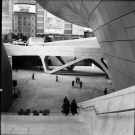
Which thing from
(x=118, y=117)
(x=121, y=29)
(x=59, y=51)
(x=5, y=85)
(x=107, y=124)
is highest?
(x=121, y=29)

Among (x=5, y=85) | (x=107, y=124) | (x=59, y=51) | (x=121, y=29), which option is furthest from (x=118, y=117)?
(x=59, y=51)

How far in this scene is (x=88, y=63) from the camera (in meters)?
51.5

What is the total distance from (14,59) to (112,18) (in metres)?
39.9

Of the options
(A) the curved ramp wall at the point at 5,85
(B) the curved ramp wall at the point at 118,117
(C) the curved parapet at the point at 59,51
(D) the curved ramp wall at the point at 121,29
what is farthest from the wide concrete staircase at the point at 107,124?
(C) the curved parapet at the point at 59,51

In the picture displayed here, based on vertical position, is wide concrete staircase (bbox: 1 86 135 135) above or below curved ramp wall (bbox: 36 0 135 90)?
below

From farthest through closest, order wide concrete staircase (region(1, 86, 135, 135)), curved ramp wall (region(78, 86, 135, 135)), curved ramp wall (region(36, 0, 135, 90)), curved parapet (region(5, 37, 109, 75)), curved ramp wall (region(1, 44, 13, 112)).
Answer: curved parapet (region(5, 37, 109, 75)) → curved ramp wall (region(1, 44, 13, 112)) → curved ramp wall (region(36, 0, 135, 90)) → wide concrete staircase (region(1, 86, 135, 135)) → curved ramp wall (region(78, 86, 135, 135))

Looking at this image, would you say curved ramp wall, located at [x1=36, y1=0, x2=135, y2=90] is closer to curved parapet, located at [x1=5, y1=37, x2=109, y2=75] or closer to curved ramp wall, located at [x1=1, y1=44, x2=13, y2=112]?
curved ramp wall, located at [x1=1, y1=44, x2=13, y2=112]

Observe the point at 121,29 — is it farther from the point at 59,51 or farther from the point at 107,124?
the point at 59,51

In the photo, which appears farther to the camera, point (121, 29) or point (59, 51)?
point (59, 51)

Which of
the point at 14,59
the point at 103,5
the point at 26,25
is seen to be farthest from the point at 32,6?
the point at 103,5

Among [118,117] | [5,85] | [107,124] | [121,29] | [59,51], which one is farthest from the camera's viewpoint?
[59,51]

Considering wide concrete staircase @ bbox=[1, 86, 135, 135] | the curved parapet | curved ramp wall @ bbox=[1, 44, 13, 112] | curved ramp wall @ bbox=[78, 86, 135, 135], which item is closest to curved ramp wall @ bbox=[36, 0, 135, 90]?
wide concrete staircase @ bbox=[1, 86, 135, 135]

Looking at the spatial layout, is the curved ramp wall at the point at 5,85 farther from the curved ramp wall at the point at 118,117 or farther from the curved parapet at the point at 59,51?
the curved parapet at the point at 59,51

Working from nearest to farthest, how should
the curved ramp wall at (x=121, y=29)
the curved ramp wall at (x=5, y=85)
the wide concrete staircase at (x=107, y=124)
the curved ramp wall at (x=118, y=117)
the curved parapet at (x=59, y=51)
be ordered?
the curved ramp wall at (x=118, y=117), the wide concrete staircase at (x=107, y=124), the curved ramp wall at (x=121, y=29), the curved ramp wall at (x=5, y=85), the curved parapet at (x=59, y=51)
